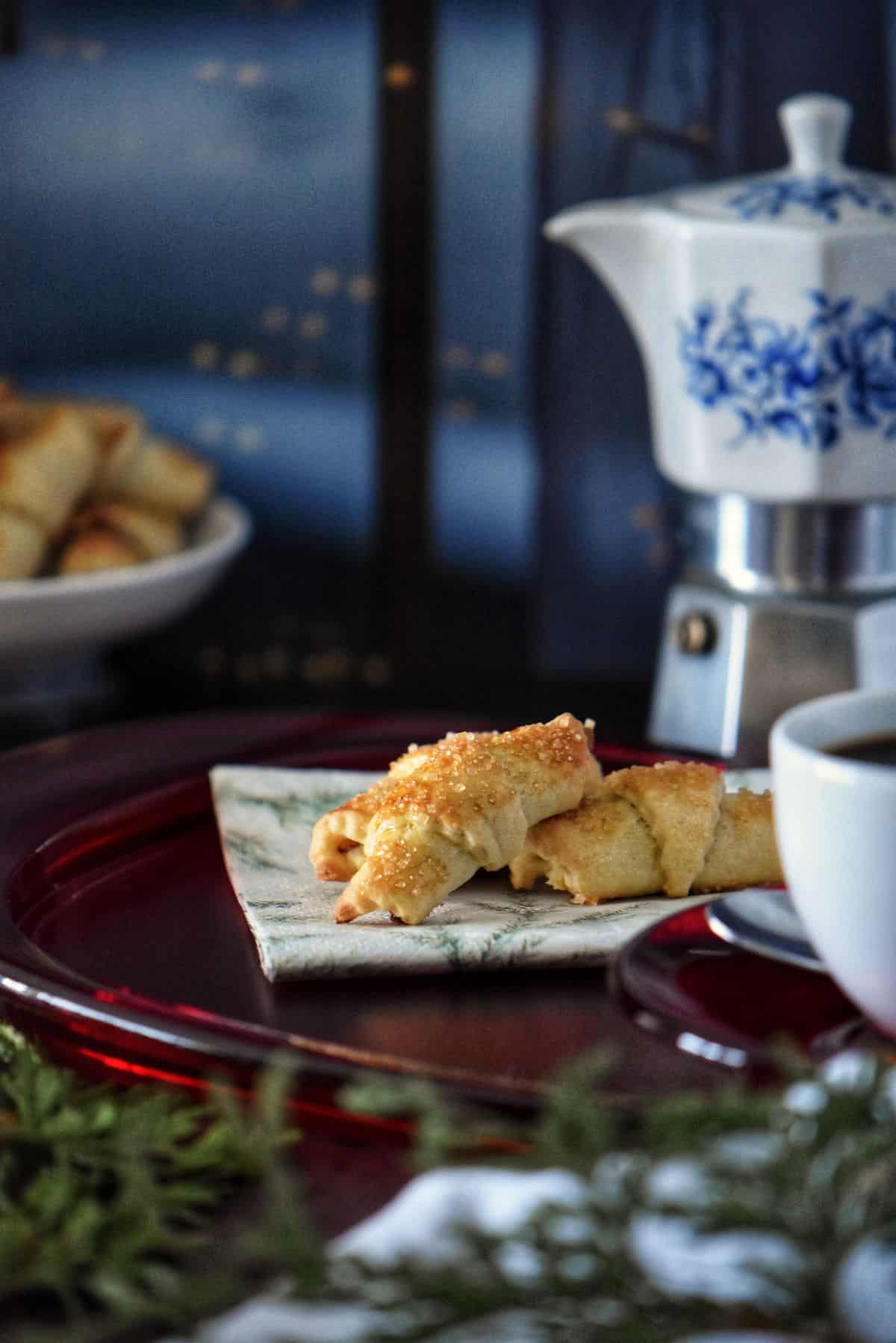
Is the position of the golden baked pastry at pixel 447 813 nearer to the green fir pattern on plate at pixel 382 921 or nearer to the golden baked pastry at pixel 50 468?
the green fir pattern on plate at pixel 382 921

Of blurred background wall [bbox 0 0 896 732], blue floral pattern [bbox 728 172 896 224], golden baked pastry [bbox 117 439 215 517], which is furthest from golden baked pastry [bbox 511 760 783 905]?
golden baked pastry [bbox 117 439 215 517]

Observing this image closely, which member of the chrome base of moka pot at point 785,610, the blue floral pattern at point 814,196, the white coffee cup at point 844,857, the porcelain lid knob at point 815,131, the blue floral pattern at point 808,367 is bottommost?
the chrome base of moka pot at point 785,610

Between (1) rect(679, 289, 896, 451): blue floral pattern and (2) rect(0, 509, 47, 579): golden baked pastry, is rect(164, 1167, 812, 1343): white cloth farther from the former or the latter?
(2) rect(0, 509, 47, 579): golden baked pastry

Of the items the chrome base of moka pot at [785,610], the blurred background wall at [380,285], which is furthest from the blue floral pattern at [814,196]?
the blurred background wall at [380,285]

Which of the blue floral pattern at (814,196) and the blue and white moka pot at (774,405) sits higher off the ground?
the blue floral pattern at (814,196)

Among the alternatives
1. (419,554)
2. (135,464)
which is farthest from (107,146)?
(419,554)

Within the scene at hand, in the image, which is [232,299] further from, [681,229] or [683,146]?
[681,229]
